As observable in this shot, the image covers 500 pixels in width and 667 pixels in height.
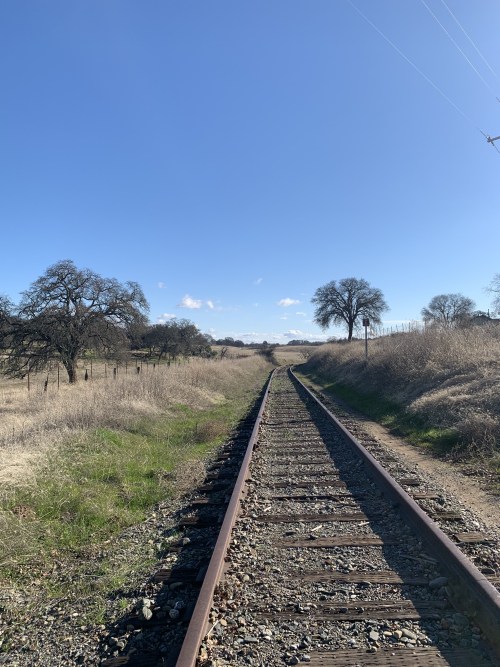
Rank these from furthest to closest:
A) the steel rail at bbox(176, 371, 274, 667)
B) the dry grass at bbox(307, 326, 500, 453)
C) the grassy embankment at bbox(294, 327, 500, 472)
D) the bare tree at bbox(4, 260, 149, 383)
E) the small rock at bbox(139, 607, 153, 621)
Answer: the bare tree at bbox(4, 260, 149, 383) < the dry grass at bbox(307, 326, 500, 453) < the grassy embankment at bbox(294, 327, 500, 472) < the small rock at bbox(139, 607, 153, 621) < the steel rail at bbox(176, 371, 274, 667)

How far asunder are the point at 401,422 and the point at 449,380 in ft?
7.72

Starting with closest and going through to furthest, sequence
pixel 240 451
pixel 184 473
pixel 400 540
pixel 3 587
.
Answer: pixel 3 587 < pixel 400 540 < pixel 184 473 < pixel 240 451

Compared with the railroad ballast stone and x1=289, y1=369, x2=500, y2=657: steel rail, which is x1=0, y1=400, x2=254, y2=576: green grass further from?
x1=289, y1=369, x2=500, y2=657: steel rail

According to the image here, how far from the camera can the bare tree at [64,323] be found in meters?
26.3

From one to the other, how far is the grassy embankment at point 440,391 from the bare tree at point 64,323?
49.9ft

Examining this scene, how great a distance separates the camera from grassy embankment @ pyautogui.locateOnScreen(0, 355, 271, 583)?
4.86 m

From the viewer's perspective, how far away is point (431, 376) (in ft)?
48.4

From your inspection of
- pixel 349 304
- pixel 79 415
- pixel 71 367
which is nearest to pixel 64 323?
pixel 71 367

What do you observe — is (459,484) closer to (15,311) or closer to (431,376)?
(431,376)

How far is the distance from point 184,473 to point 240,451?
158 cm

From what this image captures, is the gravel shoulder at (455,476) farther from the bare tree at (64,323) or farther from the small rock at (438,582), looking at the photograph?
the bare tree at (64,323)

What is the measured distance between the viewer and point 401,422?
12.1 m

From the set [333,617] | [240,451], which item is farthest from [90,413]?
[333,617]

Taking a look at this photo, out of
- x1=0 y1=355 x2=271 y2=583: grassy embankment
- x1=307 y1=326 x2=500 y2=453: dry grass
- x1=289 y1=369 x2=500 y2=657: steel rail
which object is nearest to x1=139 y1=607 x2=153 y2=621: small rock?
x1=0 y1=355 x2=271 y2=583: grassy embankment
